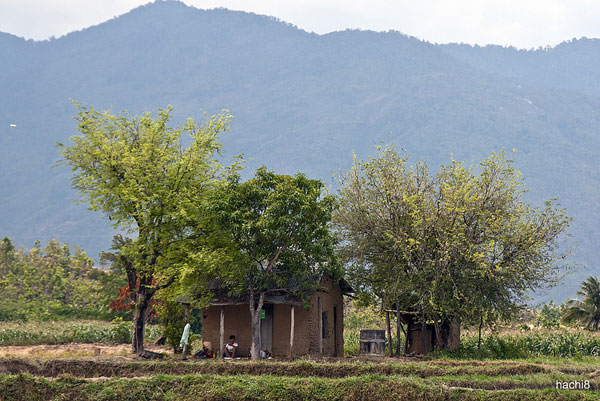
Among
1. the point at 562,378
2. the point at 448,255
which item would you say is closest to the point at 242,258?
the point at 448,255

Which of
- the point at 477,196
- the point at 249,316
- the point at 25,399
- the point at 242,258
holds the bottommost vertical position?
the point at 25,399

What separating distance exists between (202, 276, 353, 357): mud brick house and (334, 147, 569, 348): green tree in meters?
2.91

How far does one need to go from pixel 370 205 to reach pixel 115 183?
44.8 feet

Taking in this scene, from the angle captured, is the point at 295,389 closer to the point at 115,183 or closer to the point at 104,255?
the point at 115,183

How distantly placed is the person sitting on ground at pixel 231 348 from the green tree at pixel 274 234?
171 cm

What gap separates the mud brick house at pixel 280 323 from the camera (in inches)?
Answer: 1463

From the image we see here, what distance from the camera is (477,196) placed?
37.1m

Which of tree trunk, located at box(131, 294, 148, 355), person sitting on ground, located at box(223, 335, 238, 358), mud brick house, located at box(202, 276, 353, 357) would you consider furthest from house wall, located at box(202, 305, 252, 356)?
tree trunk, located at box(131, 294, 148, 355)

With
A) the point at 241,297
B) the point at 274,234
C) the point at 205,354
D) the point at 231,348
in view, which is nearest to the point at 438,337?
the point at 241,297

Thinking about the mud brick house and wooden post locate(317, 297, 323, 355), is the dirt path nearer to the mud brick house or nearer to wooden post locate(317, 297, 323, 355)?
the mud brick house

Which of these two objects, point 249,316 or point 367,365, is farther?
point 249,316

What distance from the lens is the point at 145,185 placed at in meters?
38.1

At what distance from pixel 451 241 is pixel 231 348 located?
1221 cm

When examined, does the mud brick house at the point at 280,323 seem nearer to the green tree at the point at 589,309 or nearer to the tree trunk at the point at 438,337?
the tree trunk at the point at 438,337
